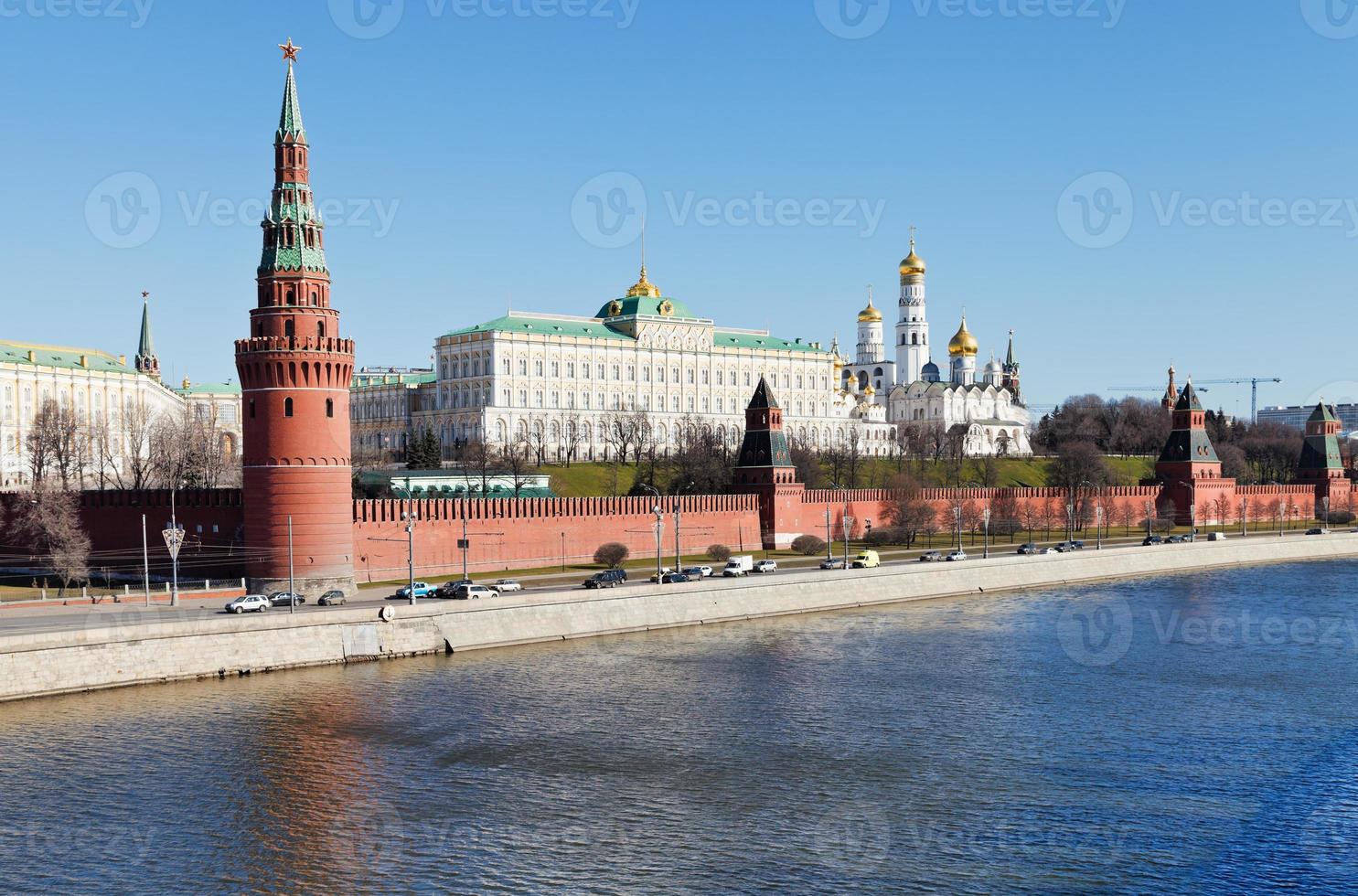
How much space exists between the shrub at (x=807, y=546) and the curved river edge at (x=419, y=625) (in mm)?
9487

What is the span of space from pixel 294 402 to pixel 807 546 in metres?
27.8

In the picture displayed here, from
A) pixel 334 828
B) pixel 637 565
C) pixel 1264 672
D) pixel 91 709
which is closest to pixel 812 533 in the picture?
pixel 637 565

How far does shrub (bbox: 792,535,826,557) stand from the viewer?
68625 millimetres

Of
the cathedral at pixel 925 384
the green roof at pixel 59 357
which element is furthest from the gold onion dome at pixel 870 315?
the green roof at pixel 59 357

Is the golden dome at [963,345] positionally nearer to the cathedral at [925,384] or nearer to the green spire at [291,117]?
the cathedral at [925,384]

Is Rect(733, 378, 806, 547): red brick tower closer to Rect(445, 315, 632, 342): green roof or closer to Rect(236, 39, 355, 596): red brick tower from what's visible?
Rect(236, 39, 355, 596): red brick tower

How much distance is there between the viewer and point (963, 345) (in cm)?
16750

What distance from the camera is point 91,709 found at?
32.8 metres

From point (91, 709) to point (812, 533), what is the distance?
43.4 m

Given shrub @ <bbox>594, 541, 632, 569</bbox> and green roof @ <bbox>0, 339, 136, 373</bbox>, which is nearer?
shrub @ <bbox>594, 541, 632, 569</bbox>

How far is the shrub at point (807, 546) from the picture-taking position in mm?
68625

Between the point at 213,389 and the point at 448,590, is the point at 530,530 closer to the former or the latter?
the point at 448,590

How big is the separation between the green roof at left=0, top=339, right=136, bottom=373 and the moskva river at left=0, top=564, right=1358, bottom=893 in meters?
72.0

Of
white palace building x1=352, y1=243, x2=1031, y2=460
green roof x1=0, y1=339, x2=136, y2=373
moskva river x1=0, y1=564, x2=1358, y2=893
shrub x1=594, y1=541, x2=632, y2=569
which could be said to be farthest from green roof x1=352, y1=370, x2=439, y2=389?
moskva river x1=0, y1=564, x2=1358, y2=893
